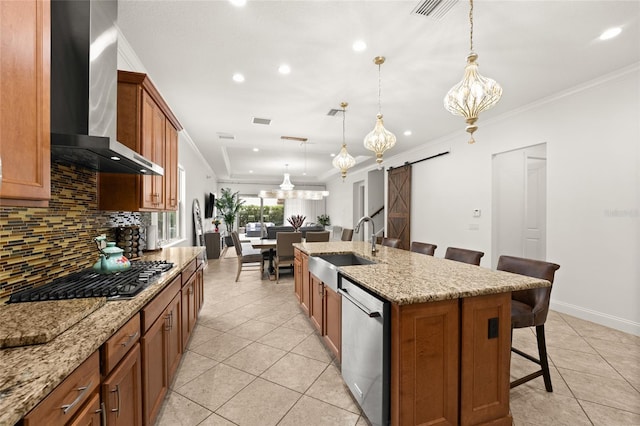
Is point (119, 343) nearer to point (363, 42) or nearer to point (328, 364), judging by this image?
point (328, 364)

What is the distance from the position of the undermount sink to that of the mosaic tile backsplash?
180 cm

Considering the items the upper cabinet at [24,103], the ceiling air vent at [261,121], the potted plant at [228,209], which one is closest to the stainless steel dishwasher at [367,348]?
the upper cabinet at [24,103]

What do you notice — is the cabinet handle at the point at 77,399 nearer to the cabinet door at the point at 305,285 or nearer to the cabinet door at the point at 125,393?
the cabinet door at the point at 125,393

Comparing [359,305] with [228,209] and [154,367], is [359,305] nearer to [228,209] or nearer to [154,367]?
[154,367]

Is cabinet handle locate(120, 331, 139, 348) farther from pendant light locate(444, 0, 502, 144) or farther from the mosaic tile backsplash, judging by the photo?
pendant light locate(444, 0, 502, 144)

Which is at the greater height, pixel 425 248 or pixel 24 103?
pixel 24 103

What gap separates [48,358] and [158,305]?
2.74 ft

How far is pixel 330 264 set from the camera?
2260 mm

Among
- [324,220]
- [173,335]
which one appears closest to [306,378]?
[173,335]

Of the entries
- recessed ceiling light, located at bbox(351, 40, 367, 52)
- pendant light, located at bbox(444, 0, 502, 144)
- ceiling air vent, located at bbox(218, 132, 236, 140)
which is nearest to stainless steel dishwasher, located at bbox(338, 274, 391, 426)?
pendant light, located at bbox(444, 0, 502, 144)

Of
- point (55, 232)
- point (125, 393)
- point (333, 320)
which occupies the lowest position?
point (333, 320)

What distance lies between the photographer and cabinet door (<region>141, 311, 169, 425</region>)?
1.42 metres

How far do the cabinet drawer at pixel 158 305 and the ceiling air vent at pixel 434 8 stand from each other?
268 centimetres

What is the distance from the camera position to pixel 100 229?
2275mm
